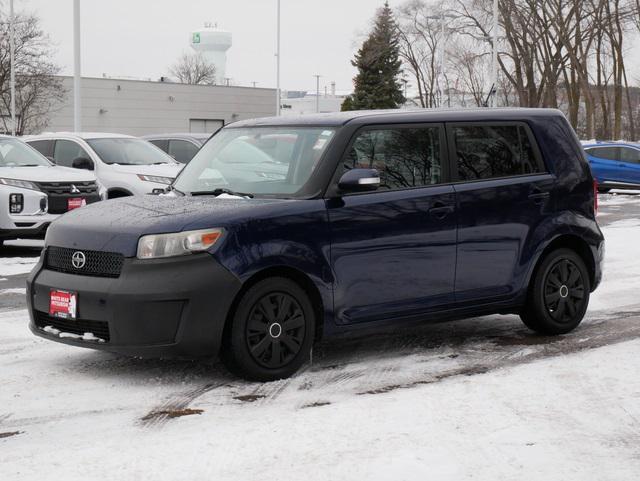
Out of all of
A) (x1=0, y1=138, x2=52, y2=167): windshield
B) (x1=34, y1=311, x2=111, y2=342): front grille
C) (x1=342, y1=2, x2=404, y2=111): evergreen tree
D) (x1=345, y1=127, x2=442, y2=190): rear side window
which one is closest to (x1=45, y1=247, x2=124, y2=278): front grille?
(x1=34, y1=311, x2=111, y2=342): front grille

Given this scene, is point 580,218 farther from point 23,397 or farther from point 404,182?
point 23,397

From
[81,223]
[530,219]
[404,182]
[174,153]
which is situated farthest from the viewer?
[174,153]

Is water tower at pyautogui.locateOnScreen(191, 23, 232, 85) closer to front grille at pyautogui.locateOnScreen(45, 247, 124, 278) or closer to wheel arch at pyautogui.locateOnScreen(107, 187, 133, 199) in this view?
wheel arch at pyautogui.locateOnScreen(107, 187, 133, 199)

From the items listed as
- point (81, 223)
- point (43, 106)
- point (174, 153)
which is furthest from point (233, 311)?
point (43, 106)

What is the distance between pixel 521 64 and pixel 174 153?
43475 mm

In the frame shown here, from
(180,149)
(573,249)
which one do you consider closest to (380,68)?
(180,149)

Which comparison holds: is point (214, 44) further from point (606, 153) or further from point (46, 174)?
point (46, 174)

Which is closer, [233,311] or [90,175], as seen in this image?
[233,311]

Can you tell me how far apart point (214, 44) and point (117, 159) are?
10122 centimetres

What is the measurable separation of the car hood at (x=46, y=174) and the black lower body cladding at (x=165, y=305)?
28.4 feet

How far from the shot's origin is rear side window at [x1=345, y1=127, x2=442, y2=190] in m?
7.07

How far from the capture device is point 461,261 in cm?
738

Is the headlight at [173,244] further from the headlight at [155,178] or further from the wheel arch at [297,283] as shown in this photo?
the headlight at [155,178]

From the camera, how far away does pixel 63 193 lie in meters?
14.8
